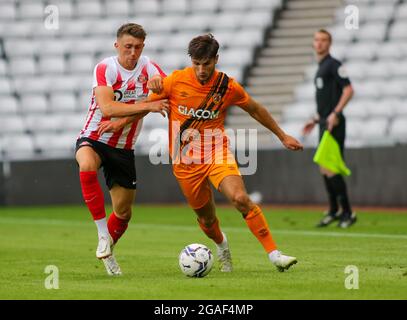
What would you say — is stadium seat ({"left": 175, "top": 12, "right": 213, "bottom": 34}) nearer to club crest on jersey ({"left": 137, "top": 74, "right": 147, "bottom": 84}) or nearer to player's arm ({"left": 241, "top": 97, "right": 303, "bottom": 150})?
club crest on jersey ({"left": 137, "top": 74, "right": 147, "bottom": 84})

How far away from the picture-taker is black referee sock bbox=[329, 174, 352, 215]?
46.3 feet

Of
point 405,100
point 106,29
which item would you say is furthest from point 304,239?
point 106,29

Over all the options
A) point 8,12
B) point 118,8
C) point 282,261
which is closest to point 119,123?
point 282,261

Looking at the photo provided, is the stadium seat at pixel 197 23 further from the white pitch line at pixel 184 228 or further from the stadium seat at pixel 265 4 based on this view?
the white pitch line at pixel 184 228

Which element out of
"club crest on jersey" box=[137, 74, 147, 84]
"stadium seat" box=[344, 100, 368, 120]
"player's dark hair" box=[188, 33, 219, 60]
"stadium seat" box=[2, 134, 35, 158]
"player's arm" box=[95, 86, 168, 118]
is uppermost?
"player's dark hair" box=[188, 33, 219, 60]

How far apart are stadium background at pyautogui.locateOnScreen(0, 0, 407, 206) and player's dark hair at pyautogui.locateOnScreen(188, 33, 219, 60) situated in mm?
9248

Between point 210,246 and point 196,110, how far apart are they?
10.1ft

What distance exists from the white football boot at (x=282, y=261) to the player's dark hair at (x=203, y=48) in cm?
173

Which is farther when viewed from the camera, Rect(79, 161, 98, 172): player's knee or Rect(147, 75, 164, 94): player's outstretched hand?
Rect(79, 161, 98, 172): player's knee

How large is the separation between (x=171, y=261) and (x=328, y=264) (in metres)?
1.62

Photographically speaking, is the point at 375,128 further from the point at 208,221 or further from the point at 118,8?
the point at 208,221

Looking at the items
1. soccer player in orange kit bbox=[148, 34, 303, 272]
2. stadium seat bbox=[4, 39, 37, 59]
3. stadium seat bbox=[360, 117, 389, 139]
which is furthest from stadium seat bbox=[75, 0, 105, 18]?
soccer player in orange kit bbox=[148, 34, 303, 272]

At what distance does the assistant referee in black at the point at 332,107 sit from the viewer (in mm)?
14203

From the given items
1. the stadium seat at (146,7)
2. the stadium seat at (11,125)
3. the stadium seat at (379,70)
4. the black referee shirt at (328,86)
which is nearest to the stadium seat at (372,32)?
the stadium seat at (379,70)
